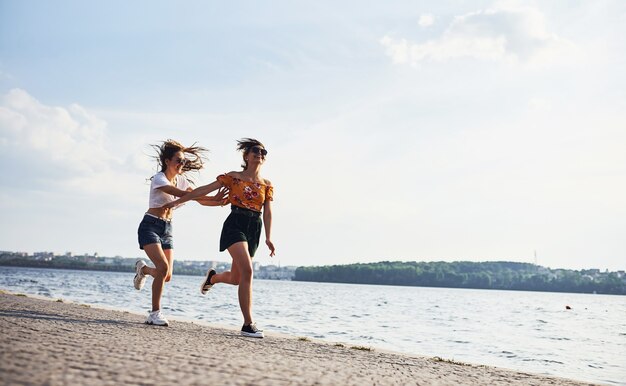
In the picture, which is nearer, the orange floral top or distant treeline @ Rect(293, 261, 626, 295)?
the orange floral top

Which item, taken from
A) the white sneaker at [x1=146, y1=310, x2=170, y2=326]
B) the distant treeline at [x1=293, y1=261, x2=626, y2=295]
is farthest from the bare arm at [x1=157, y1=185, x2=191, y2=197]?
the distant treeline at [x1=293, y1=261, x2=626, y2=295]

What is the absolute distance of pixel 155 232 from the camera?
7469mm

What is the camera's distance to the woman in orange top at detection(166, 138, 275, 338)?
7.22 meters

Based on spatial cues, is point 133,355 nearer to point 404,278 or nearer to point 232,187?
Result: point 232,187

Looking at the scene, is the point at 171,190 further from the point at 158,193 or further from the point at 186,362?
the point at 186,362

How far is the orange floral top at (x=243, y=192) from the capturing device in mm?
7414

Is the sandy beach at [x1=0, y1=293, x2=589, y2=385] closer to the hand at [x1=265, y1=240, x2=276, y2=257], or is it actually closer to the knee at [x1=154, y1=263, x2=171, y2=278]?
the knee at [x1=154, y1=263, x2=171, y2=278]

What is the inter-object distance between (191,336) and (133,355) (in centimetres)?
218

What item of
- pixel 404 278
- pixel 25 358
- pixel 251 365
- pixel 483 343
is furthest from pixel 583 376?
pixel 404 278

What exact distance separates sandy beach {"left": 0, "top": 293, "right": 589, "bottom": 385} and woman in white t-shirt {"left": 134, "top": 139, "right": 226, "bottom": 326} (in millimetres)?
680

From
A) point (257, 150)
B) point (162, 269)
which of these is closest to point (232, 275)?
point (162, 269)

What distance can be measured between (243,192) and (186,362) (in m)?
3.49

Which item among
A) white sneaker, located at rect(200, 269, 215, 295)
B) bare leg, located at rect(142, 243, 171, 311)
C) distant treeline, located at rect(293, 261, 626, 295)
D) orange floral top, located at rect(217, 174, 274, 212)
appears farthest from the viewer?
distant treeline, located at rect(293, 261, 626, 295)

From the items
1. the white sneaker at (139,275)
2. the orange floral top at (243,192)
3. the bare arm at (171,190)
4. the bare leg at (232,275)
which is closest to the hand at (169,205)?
the bare arm at (171,190)
